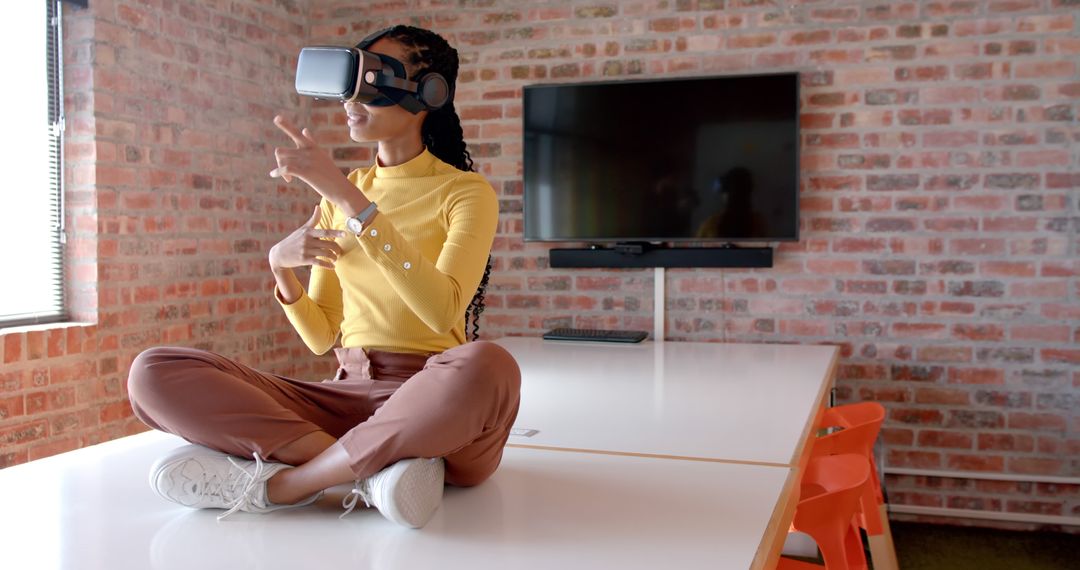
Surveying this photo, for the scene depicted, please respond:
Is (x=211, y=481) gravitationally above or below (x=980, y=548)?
above

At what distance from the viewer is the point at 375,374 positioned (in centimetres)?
196

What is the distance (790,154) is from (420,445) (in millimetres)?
2518

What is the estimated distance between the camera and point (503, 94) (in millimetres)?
4078

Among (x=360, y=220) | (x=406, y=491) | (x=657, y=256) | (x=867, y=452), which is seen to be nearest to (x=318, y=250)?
(x=360, y=220)

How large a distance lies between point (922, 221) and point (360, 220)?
8.52ft

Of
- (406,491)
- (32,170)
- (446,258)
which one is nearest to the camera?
(406,491)

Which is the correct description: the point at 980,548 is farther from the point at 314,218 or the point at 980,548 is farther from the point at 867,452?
the point at 314,218

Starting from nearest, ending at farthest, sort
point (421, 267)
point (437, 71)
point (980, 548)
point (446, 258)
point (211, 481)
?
1. point (211, 481)
2. point (421, 267)
3. point (446, 258)
4. point (437, 71)
5. point (980, 548)

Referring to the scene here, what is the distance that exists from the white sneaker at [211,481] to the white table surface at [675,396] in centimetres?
66

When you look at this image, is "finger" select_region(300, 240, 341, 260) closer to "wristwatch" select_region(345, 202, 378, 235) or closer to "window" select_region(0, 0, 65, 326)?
"wristwatch" select_region(345, 202, 378, 235)

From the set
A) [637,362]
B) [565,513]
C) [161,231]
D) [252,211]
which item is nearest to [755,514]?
[565,513]

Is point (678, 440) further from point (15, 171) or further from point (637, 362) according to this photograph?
point (15, 171)

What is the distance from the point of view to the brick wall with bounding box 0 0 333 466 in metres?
3.09

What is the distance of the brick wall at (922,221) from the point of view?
138 inches
